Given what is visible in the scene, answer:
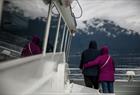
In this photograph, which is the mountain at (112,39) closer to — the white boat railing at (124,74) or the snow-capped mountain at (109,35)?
the snow-capped mountain at (109,35)

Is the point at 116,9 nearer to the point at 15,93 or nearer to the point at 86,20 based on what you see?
the point at 86,20

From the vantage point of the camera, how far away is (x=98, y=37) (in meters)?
15.8

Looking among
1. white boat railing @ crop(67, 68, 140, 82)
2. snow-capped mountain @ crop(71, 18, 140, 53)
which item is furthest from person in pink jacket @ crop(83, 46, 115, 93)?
snow-capped mountain @ crop(71, 18, 140, 53)

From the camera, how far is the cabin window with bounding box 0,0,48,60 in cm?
178

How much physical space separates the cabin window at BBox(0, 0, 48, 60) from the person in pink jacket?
4.14m

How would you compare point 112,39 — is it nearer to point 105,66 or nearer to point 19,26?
point 105,66

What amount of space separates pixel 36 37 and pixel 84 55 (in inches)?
175

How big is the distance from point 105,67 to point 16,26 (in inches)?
201

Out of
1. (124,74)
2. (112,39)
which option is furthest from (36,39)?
(112,39)

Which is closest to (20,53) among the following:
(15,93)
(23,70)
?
(23,70)

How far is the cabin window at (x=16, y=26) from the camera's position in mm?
1782

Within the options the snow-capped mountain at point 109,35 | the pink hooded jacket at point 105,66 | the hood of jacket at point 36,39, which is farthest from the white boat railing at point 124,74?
the hood of jacket at point 36,39

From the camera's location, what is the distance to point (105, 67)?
23.2ft

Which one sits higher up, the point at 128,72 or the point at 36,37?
the point at 36,37
